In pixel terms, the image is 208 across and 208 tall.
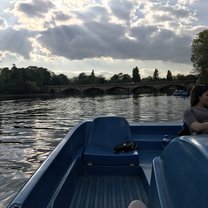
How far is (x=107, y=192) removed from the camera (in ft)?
15.2

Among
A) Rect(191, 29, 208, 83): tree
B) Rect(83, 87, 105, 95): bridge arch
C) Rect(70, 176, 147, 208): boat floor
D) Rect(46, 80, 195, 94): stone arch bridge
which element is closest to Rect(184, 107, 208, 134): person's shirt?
Rect(70, 176, 147, 208): boat floor

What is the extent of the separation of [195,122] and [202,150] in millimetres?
2447

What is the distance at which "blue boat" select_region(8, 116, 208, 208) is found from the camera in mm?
2198

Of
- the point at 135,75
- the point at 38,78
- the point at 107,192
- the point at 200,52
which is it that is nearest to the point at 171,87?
the point at 135,75

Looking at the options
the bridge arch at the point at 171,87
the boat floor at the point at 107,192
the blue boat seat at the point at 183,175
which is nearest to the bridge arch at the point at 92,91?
the bridge arch at the point at 171,87

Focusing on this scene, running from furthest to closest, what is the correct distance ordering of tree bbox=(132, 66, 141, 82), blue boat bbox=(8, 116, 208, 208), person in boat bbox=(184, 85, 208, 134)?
tree bbox=(132, 66, 141, 82), person in boat bbox=(184, 85, 208, 134), blue boat bbox=(8, 116, 208, 208)

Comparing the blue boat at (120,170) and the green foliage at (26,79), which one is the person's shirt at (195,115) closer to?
the blue boat at (120,170)

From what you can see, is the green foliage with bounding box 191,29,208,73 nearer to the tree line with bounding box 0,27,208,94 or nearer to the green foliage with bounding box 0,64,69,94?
the tree line with bounding box 0,27,208,94

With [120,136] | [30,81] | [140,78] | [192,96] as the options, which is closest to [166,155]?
[192,96]

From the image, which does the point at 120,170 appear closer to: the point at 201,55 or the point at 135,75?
the point at 201,55

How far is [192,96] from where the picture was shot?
464 centimetres

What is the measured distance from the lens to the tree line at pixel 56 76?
68.4m

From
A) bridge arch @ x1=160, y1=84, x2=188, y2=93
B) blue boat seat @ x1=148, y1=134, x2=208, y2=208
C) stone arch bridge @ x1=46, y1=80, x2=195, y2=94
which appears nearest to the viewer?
blue boat seat @ x1=148, y1=134, x2=208, y2=208

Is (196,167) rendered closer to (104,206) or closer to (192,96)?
(104,206)
